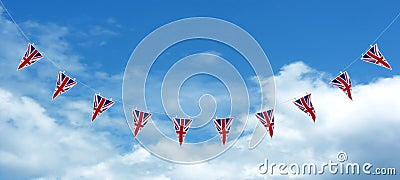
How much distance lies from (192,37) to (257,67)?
13.2 ft

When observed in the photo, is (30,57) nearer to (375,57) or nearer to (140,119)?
(140,119)

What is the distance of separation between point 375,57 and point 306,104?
11.7ft

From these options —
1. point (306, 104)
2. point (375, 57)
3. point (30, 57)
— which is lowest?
point (306, 104)

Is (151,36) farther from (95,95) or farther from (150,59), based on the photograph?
(95,95)

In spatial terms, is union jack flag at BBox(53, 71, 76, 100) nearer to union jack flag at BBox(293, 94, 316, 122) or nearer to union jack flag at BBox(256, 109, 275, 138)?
union jack flag at BBox(256, 109, 275, 138)

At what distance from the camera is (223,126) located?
72.3 feet

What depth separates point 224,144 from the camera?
22.6 meters

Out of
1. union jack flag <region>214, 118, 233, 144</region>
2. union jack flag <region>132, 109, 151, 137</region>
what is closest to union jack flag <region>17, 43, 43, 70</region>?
union jack flag <region>132, 109, 151, 137</region>

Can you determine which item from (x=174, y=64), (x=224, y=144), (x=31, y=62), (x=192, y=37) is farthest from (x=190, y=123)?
(x=31, y=62)

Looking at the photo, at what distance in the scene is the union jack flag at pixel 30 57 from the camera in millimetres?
19672

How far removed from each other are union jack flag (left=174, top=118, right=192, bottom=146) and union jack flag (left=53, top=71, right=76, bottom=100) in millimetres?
5086

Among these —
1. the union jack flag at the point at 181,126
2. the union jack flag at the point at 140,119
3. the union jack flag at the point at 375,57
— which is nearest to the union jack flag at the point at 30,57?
the union jack flag at the point at 140,119

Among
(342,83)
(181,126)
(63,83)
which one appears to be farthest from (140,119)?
(342,83)

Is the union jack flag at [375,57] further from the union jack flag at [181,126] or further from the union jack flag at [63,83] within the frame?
the union jack flag at [63,83]
